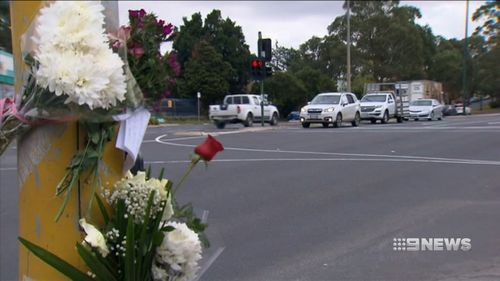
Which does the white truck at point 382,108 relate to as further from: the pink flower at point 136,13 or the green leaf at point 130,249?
the green leaf at point 130,249

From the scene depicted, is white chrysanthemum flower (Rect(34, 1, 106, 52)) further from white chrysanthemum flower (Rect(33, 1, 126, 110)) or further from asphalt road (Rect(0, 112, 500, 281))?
asphalt road (Rect(0, 112, 500, 281))

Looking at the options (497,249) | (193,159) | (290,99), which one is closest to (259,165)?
(497,249)

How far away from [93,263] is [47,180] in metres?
0.34

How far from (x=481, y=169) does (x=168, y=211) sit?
997cm

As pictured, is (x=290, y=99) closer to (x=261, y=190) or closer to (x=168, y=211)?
(x=261, y=190)

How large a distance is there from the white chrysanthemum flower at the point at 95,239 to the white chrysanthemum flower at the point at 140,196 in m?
0.13

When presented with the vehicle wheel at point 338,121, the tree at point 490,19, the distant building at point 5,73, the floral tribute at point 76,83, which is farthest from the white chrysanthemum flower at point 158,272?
the vehicle wheel at point 338,121

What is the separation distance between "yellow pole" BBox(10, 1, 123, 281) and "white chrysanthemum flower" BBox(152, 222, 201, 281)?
0.88 ft

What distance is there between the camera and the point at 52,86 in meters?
1.90

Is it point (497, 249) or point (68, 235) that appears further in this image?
point (497, 249)

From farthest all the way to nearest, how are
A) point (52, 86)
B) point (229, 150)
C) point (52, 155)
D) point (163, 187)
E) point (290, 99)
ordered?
1. point (290, 99)
2. point (229, 150)
3. point (163, 187)
4. point (52, 155)
5. point (52, 86)

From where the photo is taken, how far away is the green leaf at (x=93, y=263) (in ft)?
6.74

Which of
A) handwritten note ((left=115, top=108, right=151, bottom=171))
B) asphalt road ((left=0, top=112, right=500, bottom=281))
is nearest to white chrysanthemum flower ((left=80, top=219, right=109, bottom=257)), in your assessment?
handwritten note ((left=115, top=108, right=151, bottom=171))

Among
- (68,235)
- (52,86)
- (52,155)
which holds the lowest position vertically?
(68,235)
